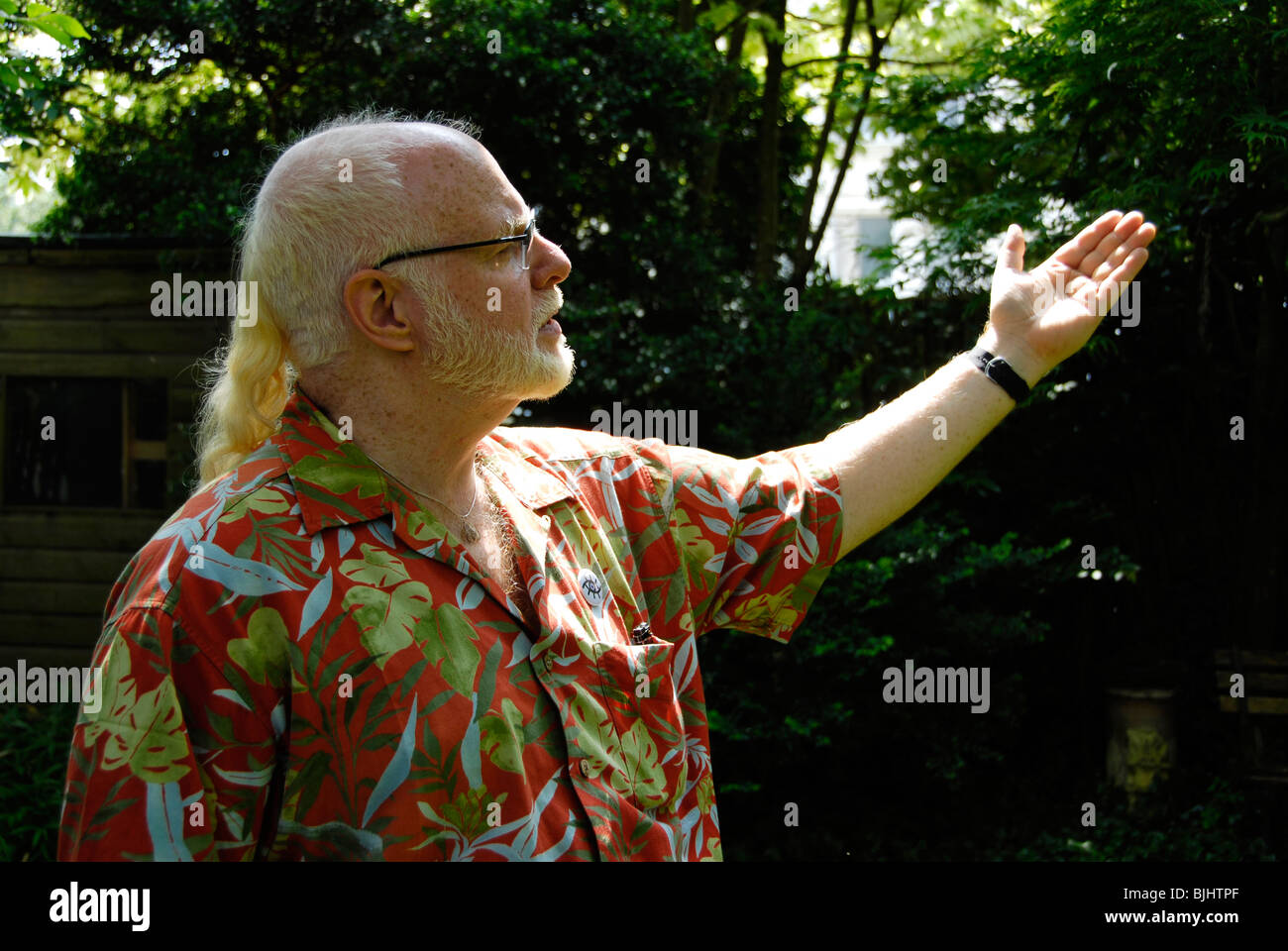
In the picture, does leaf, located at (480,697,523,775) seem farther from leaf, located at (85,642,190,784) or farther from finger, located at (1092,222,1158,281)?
finger, located at (1092,222,1158,281)

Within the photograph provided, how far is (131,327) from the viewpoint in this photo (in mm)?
6680

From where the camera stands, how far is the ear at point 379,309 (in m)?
1.59

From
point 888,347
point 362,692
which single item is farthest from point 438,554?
point 888,347

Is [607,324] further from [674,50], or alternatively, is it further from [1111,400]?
[1111,400]

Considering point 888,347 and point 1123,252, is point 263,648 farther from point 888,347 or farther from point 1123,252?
point 888,347

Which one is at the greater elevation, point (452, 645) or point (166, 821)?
point (452, 645)

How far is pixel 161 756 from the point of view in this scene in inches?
49.4

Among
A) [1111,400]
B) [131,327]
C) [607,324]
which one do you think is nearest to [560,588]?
[607,324]

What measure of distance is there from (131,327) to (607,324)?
337cm

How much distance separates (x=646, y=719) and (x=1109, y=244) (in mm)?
1294

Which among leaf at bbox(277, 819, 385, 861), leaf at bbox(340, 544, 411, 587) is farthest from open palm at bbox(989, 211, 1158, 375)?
leaf at bbox(277, 819, 385, 861)

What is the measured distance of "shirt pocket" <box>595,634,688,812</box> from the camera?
63.0 inches

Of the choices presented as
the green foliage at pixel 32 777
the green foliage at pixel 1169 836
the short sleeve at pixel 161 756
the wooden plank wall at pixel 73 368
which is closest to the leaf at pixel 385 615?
the short sleeve at pixel 161 756

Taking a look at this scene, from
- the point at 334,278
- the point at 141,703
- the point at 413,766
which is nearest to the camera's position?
the point at 141,703
